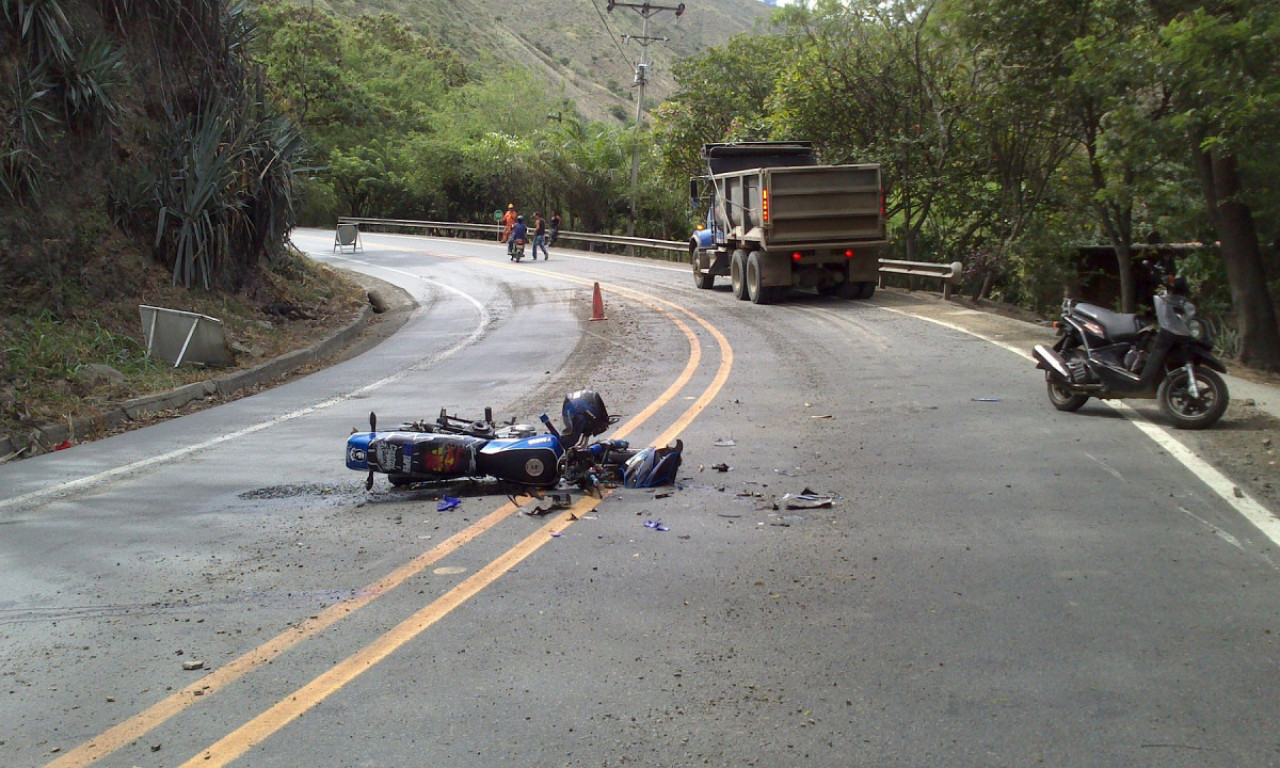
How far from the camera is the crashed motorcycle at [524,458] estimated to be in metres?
7.19

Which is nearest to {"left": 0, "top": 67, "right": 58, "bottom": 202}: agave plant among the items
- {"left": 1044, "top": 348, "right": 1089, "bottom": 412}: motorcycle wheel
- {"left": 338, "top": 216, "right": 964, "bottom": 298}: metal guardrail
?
{"left": 1044, "top": 348, "right": 1089, "bottom": 412}: motorcycle wheel

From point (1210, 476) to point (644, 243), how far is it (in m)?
31.2

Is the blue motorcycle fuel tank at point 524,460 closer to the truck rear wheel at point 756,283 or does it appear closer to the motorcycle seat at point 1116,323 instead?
the motorcycle seat at point 1116,323

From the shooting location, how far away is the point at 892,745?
376cm

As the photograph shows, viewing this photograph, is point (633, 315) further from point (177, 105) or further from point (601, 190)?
point (601, 190)

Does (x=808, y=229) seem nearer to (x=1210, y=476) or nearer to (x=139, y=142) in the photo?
(x=139, y=142)

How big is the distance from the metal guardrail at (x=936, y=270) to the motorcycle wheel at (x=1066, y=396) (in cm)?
987

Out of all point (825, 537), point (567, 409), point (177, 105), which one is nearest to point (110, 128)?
point (177, 105)

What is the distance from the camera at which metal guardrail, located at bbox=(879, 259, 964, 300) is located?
65.3 feet

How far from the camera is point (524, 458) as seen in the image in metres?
7.17

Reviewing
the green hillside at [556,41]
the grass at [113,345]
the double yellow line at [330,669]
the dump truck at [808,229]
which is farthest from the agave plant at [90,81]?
the green hillside at [556,41]

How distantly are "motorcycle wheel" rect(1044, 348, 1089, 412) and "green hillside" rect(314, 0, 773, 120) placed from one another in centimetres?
8618

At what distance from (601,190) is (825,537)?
41332 millimetres

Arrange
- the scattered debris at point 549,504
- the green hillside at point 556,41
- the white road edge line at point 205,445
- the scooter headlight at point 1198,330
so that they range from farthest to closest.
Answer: the green hillside at point 556,41, the scooter headlight at point 1198,330, the white road edge line at point 205,445, the scattered debris at point 549,504
